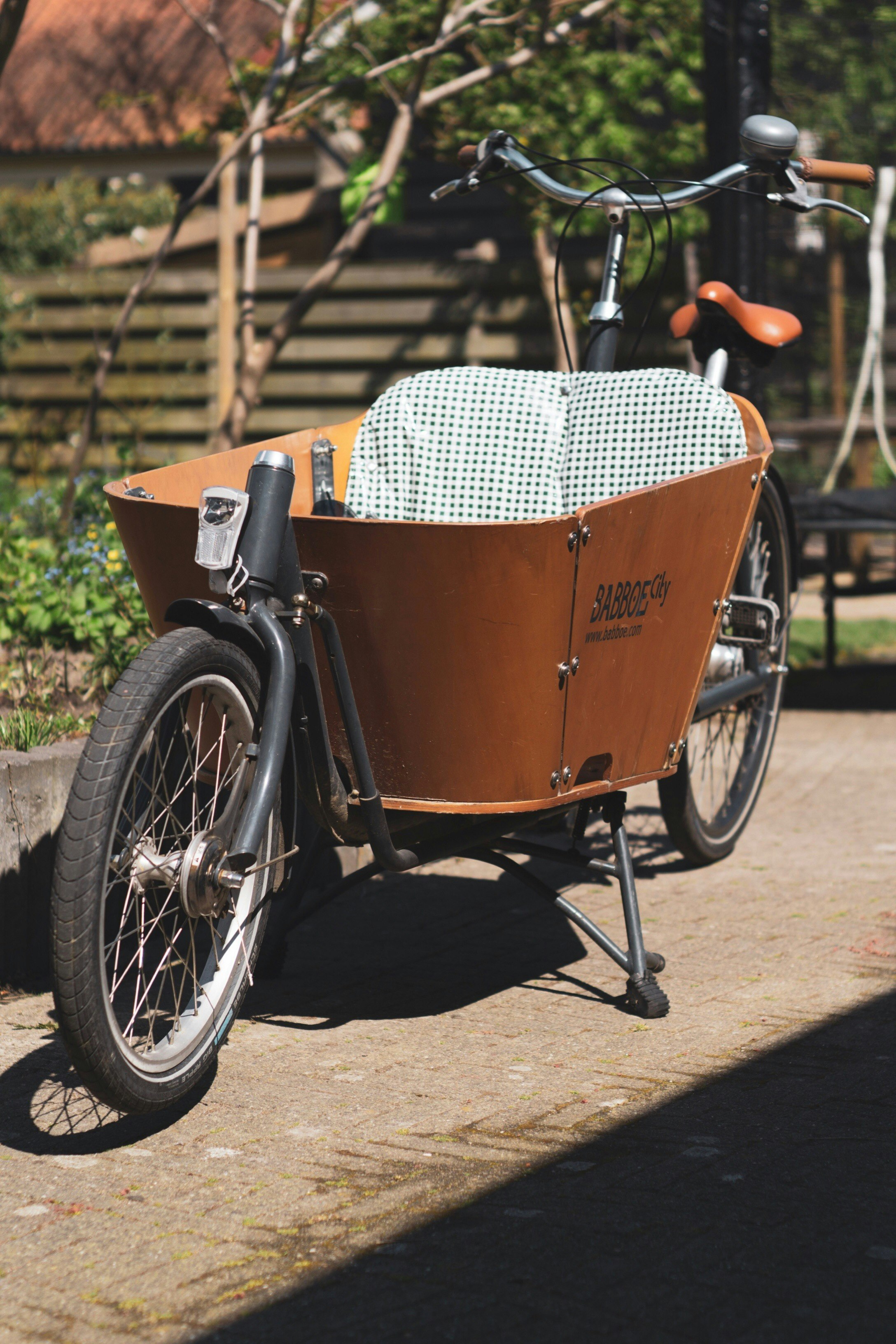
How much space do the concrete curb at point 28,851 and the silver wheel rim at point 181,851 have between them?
0.50m

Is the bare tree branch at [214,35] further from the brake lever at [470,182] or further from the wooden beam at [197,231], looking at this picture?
the wooden beam at [197,231]

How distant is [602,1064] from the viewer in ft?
9.87

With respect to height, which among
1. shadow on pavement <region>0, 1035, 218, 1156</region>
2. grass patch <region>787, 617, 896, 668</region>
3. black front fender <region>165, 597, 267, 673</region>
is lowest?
Result: grass patch <region>787, 617, 896, 668</region>

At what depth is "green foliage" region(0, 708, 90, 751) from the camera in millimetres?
3695

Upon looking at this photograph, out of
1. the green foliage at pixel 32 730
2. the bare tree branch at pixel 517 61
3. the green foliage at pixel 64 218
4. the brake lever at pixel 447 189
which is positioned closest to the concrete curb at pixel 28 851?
the green foliage at pixel 32 730

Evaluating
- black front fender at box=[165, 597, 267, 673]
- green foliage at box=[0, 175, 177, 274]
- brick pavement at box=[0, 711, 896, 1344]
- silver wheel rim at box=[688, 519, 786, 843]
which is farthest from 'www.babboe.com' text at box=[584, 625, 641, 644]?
green foliage at box=[0, 175, 177, 274]

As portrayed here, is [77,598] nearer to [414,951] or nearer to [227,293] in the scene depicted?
[414,951]

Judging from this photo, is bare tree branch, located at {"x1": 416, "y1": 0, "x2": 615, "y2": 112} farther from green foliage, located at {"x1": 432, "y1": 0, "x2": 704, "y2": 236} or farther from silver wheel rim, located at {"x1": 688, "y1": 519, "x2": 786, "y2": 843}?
silver wheel rim, located at {"x1": 688, "y1": 519, "x2": 786, "y2": 843}

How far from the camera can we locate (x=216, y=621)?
2.67 m

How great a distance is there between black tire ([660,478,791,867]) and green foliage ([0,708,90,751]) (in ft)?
5.11

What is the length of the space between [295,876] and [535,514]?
1.02 metres

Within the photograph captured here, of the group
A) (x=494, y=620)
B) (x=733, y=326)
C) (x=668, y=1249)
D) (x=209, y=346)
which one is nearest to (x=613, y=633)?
(x=494, y=620)

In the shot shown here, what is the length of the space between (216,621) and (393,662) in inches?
13.7

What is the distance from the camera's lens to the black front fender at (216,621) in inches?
105
